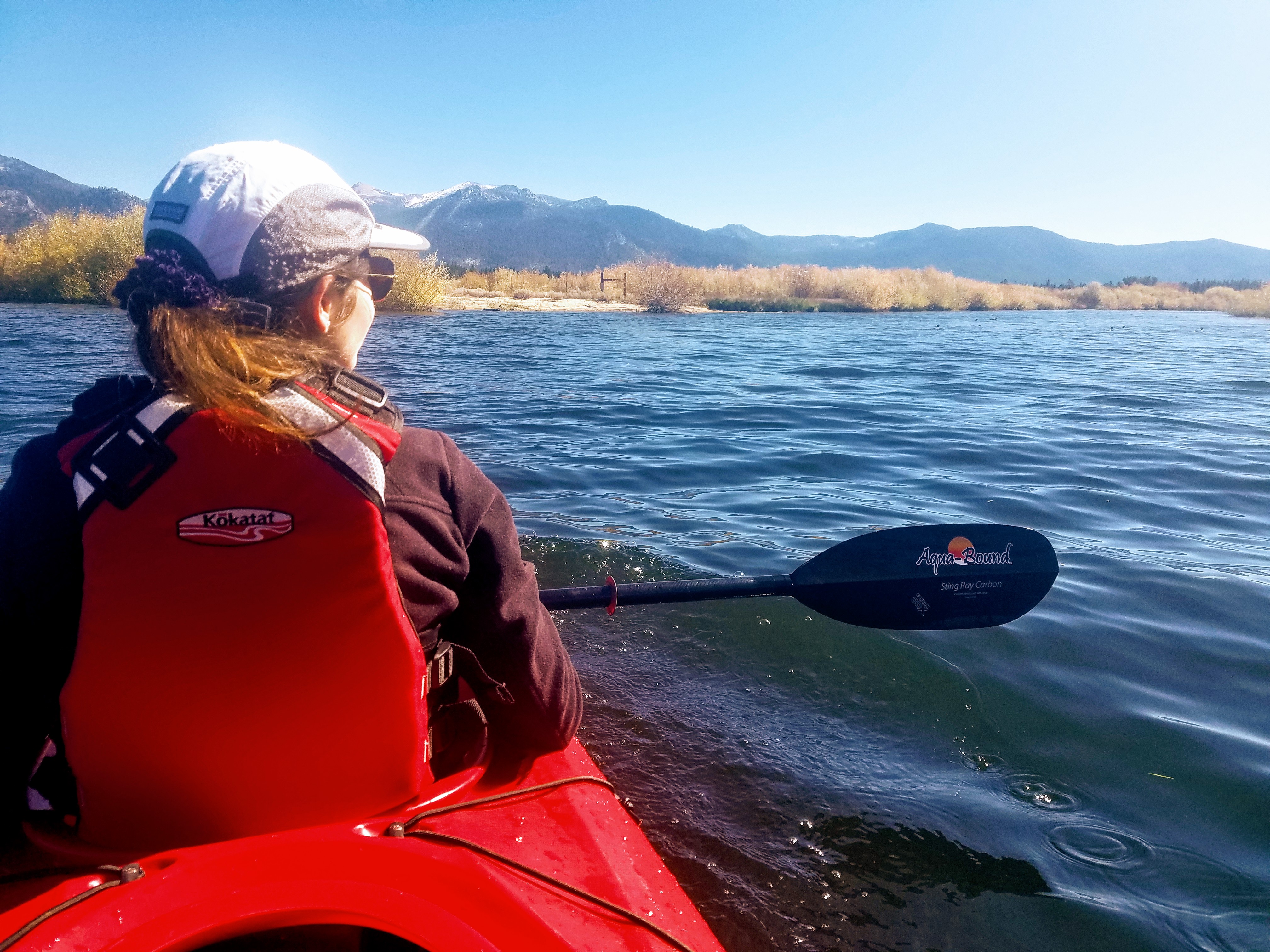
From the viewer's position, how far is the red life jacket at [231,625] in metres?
1.22

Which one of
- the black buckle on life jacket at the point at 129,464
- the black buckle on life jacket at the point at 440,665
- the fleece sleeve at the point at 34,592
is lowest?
the black buckle on life jacket at the point at 440,665

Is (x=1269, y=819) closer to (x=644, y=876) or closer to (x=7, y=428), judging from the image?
(x=644, y=876)

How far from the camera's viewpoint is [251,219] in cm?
138

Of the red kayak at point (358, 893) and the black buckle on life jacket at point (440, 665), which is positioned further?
the black buckle on life jacket at point (440, 665)

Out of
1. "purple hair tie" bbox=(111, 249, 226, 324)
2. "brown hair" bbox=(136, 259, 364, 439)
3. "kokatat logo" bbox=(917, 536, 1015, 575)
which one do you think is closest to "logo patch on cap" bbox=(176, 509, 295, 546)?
"brown hair" bbox=(136, 259, 364, 439)

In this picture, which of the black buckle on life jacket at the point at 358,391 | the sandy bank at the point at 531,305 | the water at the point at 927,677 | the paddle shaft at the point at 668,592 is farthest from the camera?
the sandy bank at the point at 531,305

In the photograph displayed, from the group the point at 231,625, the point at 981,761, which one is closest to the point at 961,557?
the point at 981,761

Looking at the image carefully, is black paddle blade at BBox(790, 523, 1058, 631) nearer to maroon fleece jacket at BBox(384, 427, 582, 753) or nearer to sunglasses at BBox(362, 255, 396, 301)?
maroon fleece jacket at BBox(384, 427, 582, 753)

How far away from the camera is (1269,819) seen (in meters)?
2.65

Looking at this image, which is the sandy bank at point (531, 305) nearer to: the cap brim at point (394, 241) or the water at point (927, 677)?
the water at point (927, 677)

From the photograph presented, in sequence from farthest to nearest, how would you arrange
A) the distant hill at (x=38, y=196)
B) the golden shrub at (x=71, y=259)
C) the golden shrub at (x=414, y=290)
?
the distant hill at (x=38, y=196), the golden shrub at (x=414, y=290), the golden shrub at (x=71, y=259)

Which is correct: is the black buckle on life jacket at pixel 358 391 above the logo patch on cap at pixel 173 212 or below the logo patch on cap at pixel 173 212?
below

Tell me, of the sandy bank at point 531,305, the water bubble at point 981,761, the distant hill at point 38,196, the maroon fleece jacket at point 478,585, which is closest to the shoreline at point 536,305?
→ the sandy bank at point 531,305

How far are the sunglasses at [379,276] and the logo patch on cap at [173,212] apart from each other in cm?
33
